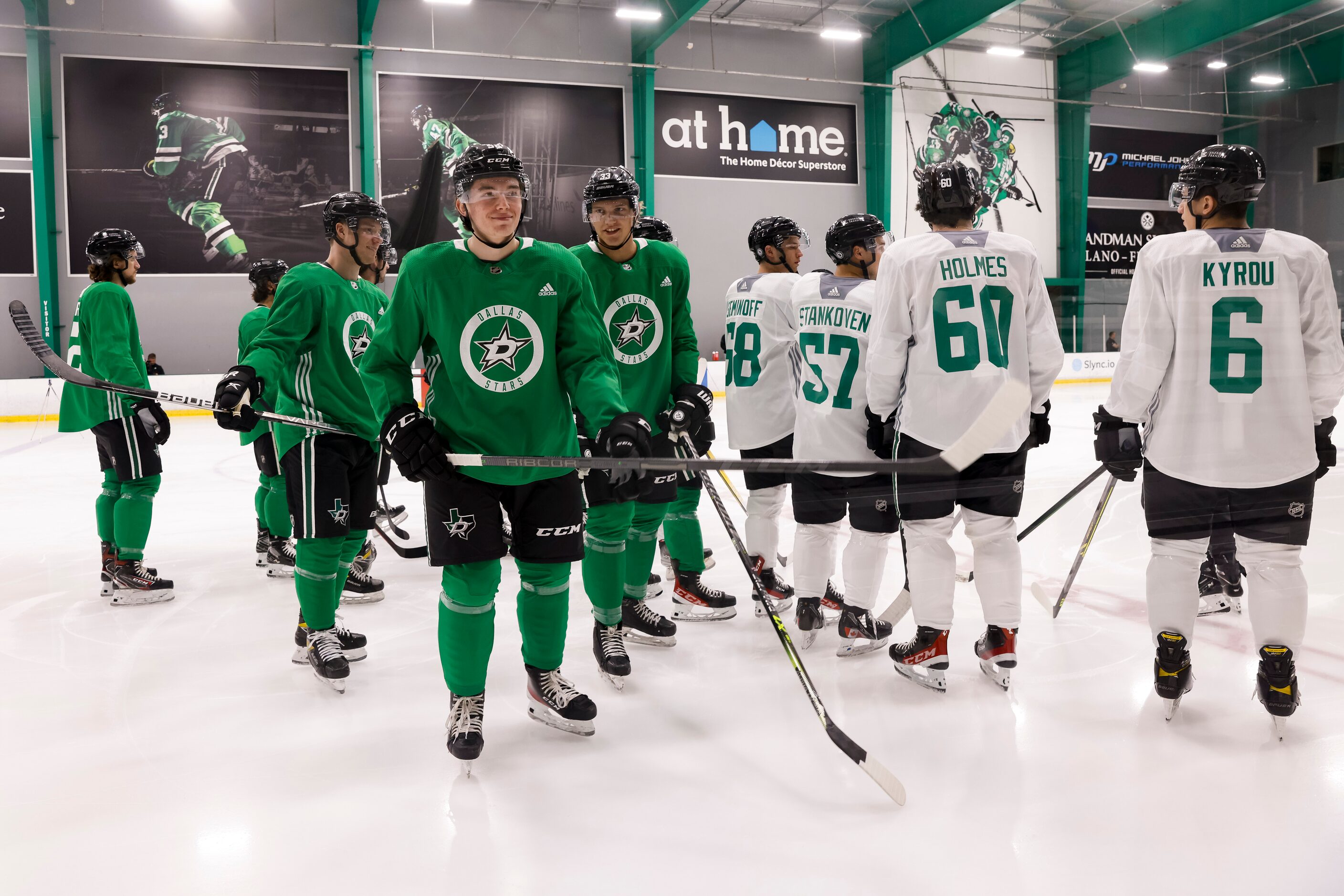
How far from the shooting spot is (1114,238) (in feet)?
52.3

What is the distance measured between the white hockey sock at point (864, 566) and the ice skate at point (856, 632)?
0.02 metres

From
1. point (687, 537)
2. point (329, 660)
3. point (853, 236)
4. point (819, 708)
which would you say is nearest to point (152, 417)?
point (329, 660)

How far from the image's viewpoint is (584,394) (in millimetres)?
1994

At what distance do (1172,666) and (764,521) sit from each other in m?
1.44

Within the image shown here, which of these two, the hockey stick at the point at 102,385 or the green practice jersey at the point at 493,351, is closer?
the green practice jersey at the point at 493,351

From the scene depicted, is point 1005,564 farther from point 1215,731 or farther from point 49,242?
point 49,242

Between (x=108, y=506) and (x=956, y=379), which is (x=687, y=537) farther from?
(x=108, y=506)

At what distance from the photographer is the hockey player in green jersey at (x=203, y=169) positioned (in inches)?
462

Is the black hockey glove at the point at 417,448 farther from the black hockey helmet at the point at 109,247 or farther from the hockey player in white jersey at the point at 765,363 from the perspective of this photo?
the black hockey helmet at the point at 109,247

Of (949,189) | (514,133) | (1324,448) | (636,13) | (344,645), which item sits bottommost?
(344,645)

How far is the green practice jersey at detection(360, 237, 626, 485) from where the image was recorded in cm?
194

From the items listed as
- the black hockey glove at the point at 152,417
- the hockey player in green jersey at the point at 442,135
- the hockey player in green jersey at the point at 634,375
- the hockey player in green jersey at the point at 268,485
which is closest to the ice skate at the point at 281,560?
the hockey player in green jersey at the point at 268,485

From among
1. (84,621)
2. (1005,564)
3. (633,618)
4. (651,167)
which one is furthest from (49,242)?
(1005,564)

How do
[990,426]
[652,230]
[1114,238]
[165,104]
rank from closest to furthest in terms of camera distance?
[990,426] < [652,230] < [165,104] < [1114,238]
